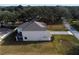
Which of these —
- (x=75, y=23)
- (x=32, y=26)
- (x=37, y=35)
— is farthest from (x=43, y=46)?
(x=75, y=23)

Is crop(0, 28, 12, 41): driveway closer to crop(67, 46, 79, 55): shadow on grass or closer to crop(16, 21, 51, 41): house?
crop(16, 21, 51, 41): house

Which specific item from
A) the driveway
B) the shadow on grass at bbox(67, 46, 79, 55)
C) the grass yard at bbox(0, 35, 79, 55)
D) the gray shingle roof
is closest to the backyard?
the grass yard at bbox(0, 35, 79, 55)

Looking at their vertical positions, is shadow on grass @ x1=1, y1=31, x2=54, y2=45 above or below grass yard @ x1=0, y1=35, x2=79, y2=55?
above

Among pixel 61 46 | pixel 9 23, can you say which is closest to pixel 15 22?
pixel 9 23

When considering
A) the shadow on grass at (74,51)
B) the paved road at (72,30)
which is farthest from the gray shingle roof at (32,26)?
the shadow on grass at (74,51)

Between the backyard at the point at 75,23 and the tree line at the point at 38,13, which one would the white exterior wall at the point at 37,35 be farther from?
the backyard at the point at 75,23
